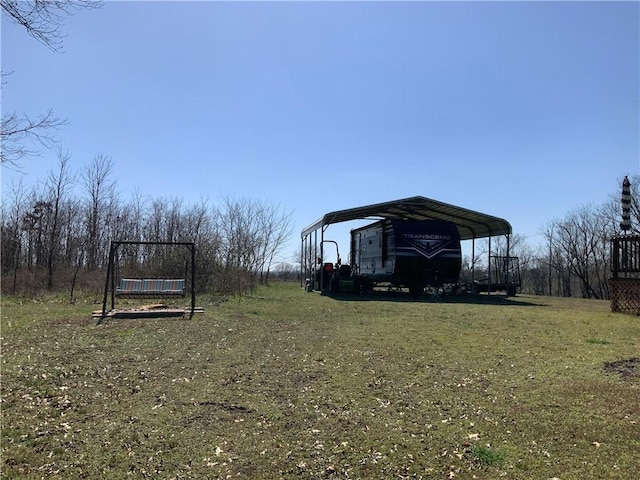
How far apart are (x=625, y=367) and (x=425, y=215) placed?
67.5 ft

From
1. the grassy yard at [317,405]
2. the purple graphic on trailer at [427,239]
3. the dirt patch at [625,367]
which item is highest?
the purple graphic on trailer at [427,239]

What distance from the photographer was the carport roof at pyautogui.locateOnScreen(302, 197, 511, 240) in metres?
22.9

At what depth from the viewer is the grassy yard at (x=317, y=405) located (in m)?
3.88

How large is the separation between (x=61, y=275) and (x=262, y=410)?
21.6 m

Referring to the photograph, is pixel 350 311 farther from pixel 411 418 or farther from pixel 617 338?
pixel 411 418

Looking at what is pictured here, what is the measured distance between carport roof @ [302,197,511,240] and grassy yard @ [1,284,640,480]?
13.5 meters

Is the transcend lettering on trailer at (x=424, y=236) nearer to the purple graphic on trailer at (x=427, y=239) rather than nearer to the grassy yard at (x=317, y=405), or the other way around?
the purple graphic on trailer at (x=427, y=239)

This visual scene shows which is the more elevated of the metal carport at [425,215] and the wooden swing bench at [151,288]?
the metal carport at [425,215]

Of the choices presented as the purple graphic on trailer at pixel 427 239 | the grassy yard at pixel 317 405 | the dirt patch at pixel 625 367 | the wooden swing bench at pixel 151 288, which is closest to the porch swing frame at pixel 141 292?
the wooden swing bench at pixel 151 288

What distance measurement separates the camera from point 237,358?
7500 mm

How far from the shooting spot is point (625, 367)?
6816 mm

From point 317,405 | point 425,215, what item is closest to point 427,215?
point 425,215

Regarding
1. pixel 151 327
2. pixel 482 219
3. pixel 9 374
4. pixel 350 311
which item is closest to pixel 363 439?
pixel 9 374

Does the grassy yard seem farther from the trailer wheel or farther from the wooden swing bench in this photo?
the trailer wheel
